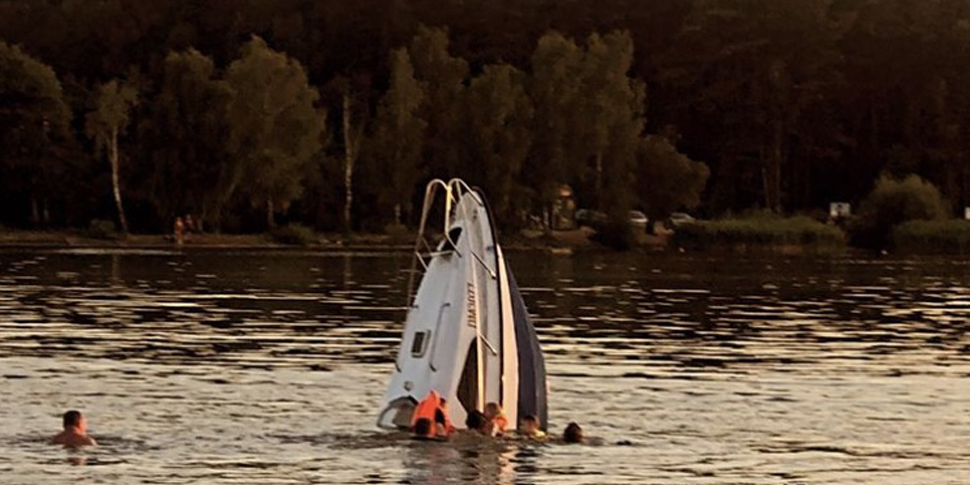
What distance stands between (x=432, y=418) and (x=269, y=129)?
112085 millimetres

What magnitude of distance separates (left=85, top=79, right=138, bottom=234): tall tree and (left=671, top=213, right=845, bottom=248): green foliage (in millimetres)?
36262

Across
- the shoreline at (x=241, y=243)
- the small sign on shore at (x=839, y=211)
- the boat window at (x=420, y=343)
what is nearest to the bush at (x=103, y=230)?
the shoreline at (x=241, y=243)

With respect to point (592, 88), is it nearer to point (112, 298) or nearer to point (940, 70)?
point (940, 70)

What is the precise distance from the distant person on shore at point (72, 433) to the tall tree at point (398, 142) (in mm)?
114994

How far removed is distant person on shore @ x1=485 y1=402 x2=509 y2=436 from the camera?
36781mm

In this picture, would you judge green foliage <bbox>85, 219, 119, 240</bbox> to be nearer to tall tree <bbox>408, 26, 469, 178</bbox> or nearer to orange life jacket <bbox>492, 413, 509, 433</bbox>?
tall tree <bbox>408, 26, 469, 178</bbox>

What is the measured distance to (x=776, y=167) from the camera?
180 m

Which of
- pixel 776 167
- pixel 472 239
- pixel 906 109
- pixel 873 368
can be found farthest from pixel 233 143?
pixel 472 239

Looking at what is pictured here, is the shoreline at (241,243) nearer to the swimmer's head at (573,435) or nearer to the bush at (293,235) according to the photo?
the bush at (293,235)

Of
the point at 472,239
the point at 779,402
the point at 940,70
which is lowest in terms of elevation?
the point at 779,402

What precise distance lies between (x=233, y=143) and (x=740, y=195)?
55.0m

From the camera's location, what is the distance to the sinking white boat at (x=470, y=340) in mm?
37844

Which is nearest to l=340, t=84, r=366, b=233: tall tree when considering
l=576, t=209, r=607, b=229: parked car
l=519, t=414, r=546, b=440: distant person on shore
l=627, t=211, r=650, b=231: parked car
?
l=576, t=209, r=607, b=229: parked car

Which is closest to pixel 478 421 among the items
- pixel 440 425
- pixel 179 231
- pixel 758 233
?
pixel 440 425
